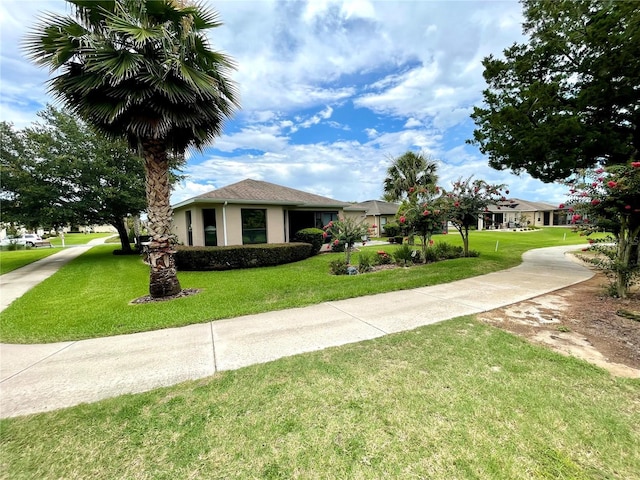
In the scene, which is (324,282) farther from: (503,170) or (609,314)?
(503,170)

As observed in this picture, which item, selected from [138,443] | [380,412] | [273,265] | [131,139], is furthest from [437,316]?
[131,139]

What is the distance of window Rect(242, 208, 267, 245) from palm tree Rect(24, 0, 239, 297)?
6787 mm

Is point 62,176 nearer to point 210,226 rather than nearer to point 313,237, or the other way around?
point 210,226

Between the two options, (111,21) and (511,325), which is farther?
(111,21)

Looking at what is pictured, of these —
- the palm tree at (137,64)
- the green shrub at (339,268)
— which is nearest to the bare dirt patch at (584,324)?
the green shrub at (339,268)

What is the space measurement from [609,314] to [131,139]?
11904mm

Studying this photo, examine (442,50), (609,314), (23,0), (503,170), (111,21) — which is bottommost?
(609,314)

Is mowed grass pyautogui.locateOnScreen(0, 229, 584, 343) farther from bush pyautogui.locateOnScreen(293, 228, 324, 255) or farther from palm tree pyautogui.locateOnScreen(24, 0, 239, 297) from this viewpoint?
palm tree pyautogui.locateOnScreen(24, 0, 239, 297)

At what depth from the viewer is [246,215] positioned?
14.0m

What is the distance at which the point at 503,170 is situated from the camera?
12070 millimetres

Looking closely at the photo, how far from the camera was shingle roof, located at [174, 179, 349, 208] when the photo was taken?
1278cm

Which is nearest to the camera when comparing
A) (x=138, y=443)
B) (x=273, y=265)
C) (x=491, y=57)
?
(x=138, y=443)

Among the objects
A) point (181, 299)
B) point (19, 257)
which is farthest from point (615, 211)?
point (19, 257)

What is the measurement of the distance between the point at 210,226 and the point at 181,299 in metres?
7.07
